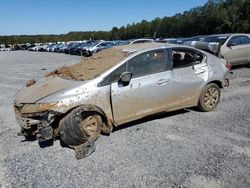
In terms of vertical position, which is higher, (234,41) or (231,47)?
(234,41)

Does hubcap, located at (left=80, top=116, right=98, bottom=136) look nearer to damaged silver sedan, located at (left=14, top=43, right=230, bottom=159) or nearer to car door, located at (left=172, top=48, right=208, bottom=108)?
damaged silver sedan, located at (left=14, top=43, right=230, bottom=159)

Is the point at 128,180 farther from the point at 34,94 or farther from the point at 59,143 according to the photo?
the point at 34,94

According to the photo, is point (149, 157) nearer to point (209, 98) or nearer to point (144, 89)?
point (144, 89)

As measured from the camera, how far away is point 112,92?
5.49 metres

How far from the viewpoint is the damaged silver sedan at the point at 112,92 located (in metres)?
5.11

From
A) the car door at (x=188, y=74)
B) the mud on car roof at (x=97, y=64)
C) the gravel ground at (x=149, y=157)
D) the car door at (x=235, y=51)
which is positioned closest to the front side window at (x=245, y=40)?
the car door at (x=235, y=51)

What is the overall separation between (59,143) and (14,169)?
109 cm

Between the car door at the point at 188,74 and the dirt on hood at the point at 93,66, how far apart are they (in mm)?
1186

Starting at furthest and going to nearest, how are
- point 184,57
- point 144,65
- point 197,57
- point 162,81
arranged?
point 197,57 → point 184,57 → point 162,81 → point 144,65

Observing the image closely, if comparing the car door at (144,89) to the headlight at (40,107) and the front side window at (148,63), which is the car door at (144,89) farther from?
the headlight at (40,107)

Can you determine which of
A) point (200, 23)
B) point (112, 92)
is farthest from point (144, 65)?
point (200, 23)

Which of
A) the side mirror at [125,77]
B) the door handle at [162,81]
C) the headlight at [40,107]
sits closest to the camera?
the headlight at [40,107]

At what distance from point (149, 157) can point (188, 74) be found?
243cm

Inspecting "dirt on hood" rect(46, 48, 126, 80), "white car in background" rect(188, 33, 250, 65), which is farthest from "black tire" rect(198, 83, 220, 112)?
"white car in background" rect(188, 33, 250, 65)
